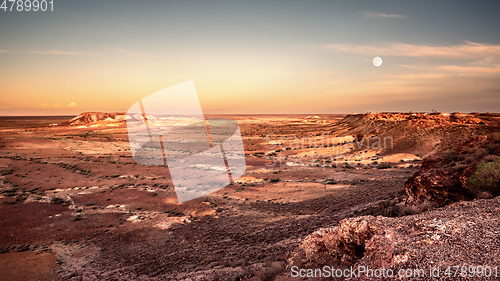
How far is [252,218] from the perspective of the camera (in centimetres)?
1472

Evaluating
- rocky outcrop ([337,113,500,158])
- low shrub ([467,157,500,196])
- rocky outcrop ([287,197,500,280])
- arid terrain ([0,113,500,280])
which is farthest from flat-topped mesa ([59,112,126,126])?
low shrub ([467,157,500,196])

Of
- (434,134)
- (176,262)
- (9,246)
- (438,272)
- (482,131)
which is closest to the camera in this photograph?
(438,272)

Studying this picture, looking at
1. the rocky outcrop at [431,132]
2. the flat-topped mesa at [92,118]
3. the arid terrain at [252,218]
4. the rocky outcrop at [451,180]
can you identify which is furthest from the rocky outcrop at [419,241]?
the flat-topped mesa at [92,118]

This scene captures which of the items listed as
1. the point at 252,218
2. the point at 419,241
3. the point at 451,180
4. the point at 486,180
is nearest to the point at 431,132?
the point at 252,218

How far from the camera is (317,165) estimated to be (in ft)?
104

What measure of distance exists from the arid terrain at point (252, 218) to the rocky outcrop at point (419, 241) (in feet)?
0.08

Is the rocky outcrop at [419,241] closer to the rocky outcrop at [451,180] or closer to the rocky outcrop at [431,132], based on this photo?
the rocky outcrop at [451,180]

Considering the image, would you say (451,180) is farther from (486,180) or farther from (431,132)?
(431,132)

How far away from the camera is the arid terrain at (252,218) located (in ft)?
16.5

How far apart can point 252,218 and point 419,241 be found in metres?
11.1

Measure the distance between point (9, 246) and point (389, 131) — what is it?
47.2m

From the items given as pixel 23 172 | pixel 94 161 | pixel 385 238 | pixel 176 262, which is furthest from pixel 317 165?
pixel 23 172

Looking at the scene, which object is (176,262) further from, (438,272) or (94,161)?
(94,161)

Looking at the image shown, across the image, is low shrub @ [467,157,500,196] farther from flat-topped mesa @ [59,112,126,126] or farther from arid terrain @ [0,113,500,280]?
flat-topped mesa @ [59,112,126,126]
